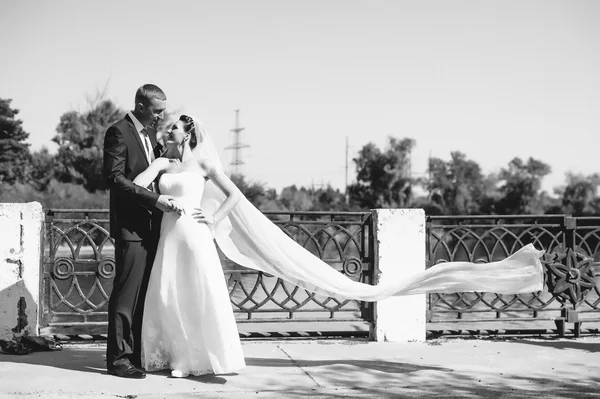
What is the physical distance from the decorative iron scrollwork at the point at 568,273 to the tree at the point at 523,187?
7811 centimetres

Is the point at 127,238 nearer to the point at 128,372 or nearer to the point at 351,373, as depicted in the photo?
the point at 128,372

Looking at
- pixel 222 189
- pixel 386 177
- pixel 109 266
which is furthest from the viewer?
pixel 386 177

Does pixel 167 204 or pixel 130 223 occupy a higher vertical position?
pixel 167 204

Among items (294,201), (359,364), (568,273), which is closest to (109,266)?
(359,364)

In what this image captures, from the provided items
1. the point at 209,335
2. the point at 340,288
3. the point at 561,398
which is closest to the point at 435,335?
the point at 340,288

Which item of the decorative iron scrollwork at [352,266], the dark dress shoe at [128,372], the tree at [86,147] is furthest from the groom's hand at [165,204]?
the tree at [86,147]

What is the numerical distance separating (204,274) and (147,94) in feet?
5.13

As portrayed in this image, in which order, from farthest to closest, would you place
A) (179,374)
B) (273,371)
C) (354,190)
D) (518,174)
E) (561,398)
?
(354,190) → (518,174) → (273,371) → (179,374) → (561,398)

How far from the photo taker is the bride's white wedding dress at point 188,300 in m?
5.79

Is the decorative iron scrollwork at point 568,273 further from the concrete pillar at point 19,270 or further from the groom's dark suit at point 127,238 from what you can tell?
the concrete pillar at point 19,270

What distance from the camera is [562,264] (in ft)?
27.2

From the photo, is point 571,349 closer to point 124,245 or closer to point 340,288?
point 340,288

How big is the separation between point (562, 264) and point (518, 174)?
8103 cm

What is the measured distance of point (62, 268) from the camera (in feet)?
24.5
